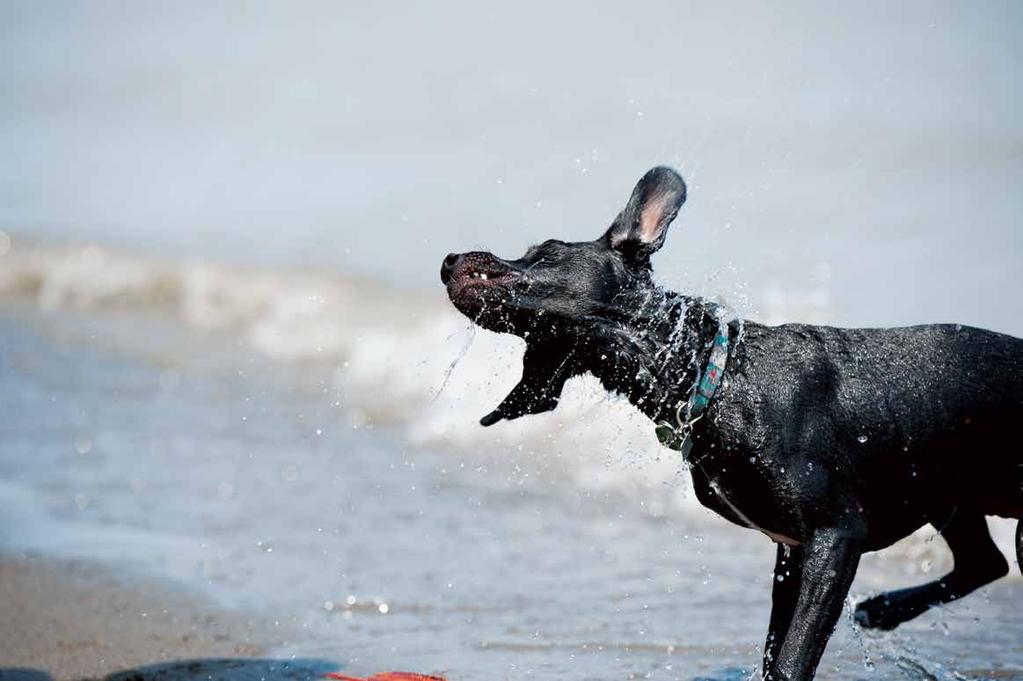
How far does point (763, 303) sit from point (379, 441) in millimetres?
3490

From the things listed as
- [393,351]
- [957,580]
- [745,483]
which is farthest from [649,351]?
[393,351]

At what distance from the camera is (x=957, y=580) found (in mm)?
6293

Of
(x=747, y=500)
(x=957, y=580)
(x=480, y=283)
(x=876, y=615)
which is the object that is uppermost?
(x=480, y=283)

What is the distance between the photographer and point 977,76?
16.0 m

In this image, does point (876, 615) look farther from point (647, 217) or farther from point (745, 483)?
point (647, 217)

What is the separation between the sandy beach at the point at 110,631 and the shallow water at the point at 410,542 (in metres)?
0.25

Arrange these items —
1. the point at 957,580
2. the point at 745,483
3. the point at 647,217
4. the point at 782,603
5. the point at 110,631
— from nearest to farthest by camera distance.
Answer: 1. the point at 745,483
2. the point at 647,217
3. the point at 782,603
4. the point at 957,580
5. the point at 110,631

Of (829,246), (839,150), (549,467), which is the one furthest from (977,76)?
(549,467)

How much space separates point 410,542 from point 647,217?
417 centimetres

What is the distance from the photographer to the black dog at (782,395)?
504 cm

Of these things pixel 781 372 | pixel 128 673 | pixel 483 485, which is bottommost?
pixel 128 673

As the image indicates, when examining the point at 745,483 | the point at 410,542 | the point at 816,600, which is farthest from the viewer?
the point at 410,542

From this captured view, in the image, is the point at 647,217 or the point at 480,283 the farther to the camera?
the point at 647,217

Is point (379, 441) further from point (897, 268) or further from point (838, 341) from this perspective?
point (838, 341)
